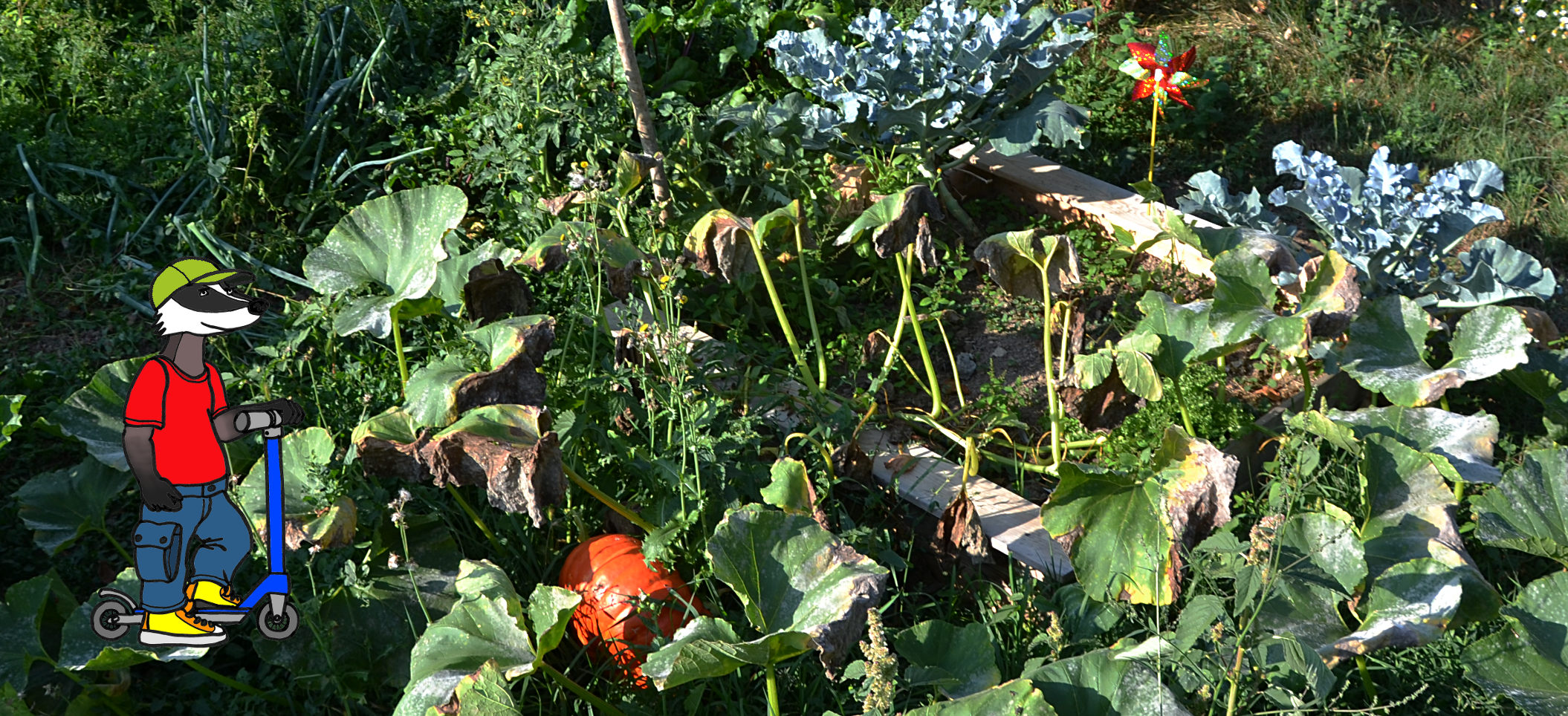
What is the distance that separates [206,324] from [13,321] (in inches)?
56.5

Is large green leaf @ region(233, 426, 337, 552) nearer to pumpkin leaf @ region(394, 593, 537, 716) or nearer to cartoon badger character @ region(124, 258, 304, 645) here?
cartoon badger character @ region(124, 258, 304, 645)

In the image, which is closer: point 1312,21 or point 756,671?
point 756,671

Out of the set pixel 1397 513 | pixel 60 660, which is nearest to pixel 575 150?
pixel 60 660

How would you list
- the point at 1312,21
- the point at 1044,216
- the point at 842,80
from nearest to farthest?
the point at 842,80
the point at 1044,216
the point at 1312,21

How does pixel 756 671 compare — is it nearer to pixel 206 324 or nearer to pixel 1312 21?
pixel 206 324

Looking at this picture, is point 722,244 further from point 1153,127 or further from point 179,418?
point 1153,127

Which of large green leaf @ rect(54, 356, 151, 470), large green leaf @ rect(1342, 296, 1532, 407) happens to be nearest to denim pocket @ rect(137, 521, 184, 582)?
large green leaf @ rect(54, 356, 151, 470)

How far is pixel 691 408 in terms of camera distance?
223 cm

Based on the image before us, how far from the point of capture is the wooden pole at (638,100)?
2990mm

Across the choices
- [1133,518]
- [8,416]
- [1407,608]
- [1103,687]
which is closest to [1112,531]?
[1133,518]

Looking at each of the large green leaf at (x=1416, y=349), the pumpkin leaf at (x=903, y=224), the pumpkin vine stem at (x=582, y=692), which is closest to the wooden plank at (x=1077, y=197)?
the large green leaf at (x=1416, y=349)

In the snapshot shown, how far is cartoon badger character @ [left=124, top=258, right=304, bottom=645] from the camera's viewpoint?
6.03 feet

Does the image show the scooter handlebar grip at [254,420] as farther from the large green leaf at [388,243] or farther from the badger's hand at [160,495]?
the large green leaf at [388,243]

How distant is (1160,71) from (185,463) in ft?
8.59
